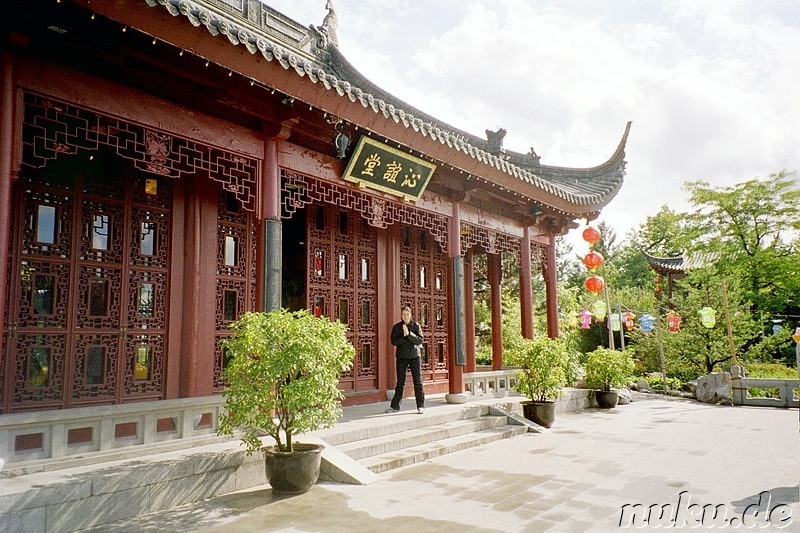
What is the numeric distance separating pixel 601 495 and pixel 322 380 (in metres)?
2.18

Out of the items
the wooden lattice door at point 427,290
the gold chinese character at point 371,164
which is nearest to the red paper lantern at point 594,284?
the wooden lattice door at point 427,290

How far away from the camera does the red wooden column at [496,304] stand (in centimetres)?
1017

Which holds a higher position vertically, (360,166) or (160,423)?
(360,166)

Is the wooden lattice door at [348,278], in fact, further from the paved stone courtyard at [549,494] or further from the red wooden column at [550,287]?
the red wooden column at [550,287]

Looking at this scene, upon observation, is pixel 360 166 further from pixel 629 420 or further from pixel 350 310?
pixel 629 420

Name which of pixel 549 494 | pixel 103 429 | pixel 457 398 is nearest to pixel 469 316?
pixel 457 398

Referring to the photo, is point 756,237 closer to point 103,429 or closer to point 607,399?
point 607,399

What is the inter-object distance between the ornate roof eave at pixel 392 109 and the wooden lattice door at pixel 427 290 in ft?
5.77

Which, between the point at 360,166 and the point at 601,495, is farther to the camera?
the point at 360,166

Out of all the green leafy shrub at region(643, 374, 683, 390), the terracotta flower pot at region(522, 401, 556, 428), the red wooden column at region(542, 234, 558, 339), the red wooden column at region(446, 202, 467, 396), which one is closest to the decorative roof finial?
the red wooden column at region(446, 202, 467, 396)

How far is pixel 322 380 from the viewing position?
409 cm

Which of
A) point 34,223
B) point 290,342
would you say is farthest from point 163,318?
point 290,342

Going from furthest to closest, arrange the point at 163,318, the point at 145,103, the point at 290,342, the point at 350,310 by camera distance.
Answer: the point at 350,310 < the point at 163,318 < the point at 145,103 < the point at 290,342

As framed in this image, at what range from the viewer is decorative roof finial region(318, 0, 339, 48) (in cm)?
968
